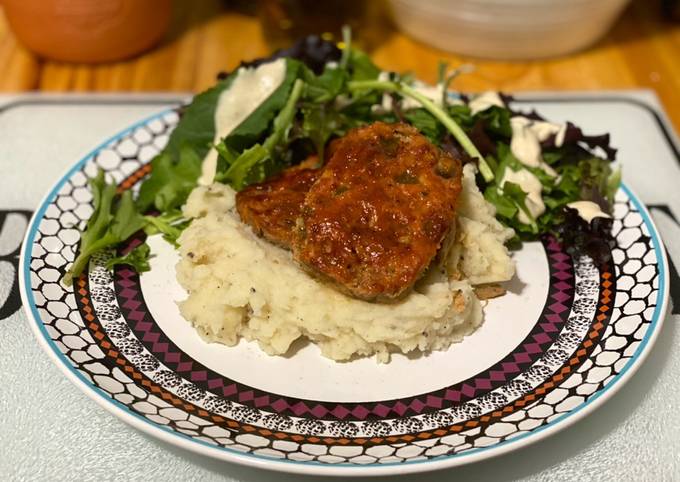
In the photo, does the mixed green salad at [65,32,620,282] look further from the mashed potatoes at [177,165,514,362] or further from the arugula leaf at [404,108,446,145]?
the mashed potatoes at [177,165,514,362]

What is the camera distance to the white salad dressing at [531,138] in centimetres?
398

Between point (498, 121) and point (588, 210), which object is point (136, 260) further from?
point (588, 210)

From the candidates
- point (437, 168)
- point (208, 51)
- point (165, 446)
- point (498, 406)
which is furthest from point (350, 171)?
point (208, 51)

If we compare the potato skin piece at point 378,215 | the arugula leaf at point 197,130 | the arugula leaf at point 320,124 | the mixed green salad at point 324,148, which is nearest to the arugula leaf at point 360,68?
the mixed green salad at point 324,148

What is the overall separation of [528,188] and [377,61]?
296cm

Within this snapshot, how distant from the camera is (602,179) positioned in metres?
3.91

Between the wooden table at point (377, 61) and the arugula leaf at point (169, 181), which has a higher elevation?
the arugula leaf at point (169, 181)

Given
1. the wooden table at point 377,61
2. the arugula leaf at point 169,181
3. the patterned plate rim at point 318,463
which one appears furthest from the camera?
the wooden table at point 377,61

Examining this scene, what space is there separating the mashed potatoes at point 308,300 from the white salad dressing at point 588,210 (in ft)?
1.89

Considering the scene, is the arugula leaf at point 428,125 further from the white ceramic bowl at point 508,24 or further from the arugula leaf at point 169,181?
the white ceramic bowl at point 508,24

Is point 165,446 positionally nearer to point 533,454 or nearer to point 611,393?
point 533,454

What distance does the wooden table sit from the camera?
5973mm

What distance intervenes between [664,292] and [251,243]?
1.78 metres

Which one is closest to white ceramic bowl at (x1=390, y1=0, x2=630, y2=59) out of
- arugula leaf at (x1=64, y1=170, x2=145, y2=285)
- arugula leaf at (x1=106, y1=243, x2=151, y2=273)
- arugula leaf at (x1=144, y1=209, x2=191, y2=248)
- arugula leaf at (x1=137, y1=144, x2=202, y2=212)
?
arugula leaf at (x1=137, y1=144, x2=202, y2=212)
